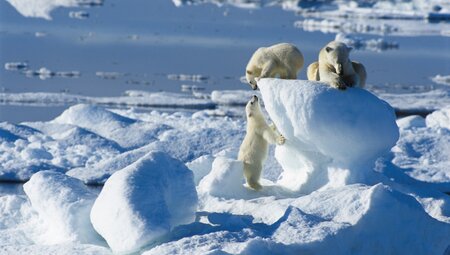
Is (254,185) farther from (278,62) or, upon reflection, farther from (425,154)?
(425,154)

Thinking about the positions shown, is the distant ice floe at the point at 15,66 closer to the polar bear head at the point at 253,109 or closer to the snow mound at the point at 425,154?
the snow mound at the point at 425,154

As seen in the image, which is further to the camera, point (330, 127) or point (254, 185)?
point (254, 185)

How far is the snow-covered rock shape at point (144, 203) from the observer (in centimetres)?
564

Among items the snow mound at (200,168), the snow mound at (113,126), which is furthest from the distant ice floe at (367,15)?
the snow mound at (200,168)

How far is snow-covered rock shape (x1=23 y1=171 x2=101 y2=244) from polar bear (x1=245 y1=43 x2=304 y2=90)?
156 centimetres

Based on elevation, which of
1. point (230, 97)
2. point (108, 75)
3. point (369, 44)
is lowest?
point (369, 44)

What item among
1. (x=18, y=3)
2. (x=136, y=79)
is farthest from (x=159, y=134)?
(x=18, y=3)

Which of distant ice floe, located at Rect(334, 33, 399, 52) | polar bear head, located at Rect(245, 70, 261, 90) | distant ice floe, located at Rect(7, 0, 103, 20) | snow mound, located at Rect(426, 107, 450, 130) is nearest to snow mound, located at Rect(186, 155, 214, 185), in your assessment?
polar bear head, located at Rect(245, 70, 261, 90)

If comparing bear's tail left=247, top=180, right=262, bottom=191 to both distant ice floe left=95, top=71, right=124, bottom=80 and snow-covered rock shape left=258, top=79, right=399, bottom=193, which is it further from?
distant ice floe left=95, top=71, right=124, bottom=80

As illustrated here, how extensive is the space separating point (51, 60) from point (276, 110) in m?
19.4

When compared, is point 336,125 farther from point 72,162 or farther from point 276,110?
point 72,162

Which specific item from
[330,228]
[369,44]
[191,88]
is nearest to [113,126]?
[330,228]

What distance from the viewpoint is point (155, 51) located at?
91.9 ft

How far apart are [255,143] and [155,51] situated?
846 inches
